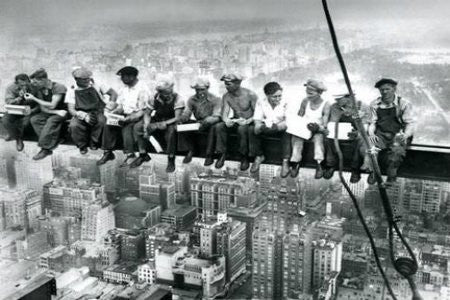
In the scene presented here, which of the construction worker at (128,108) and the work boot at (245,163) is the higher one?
the construction worker at (128,108)

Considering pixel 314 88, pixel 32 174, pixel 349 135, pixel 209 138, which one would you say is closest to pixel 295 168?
Answer: pixel 349 135

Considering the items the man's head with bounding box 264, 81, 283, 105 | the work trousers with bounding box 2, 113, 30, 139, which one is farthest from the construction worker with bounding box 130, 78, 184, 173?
the work trousers with bounding box 2, 113, 30, 139

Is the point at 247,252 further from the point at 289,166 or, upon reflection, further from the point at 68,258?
the point at 289,166

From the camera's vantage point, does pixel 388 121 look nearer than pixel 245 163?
Yes

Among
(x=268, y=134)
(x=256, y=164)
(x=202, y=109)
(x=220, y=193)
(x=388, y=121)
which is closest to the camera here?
(x=388, y=121)

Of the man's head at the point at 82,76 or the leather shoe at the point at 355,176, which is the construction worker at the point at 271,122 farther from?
the man's head at the point at 82,76

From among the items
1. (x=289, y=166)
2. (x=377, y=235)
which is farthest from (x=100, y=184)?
(x=289, y=166)

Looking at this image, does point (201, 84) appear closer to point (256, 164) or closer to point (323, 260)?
point (256, 164)

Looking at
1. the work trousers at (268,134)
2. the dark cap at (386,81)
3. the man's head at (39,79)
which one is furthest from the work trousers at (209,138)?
the man's head at (39,79)
